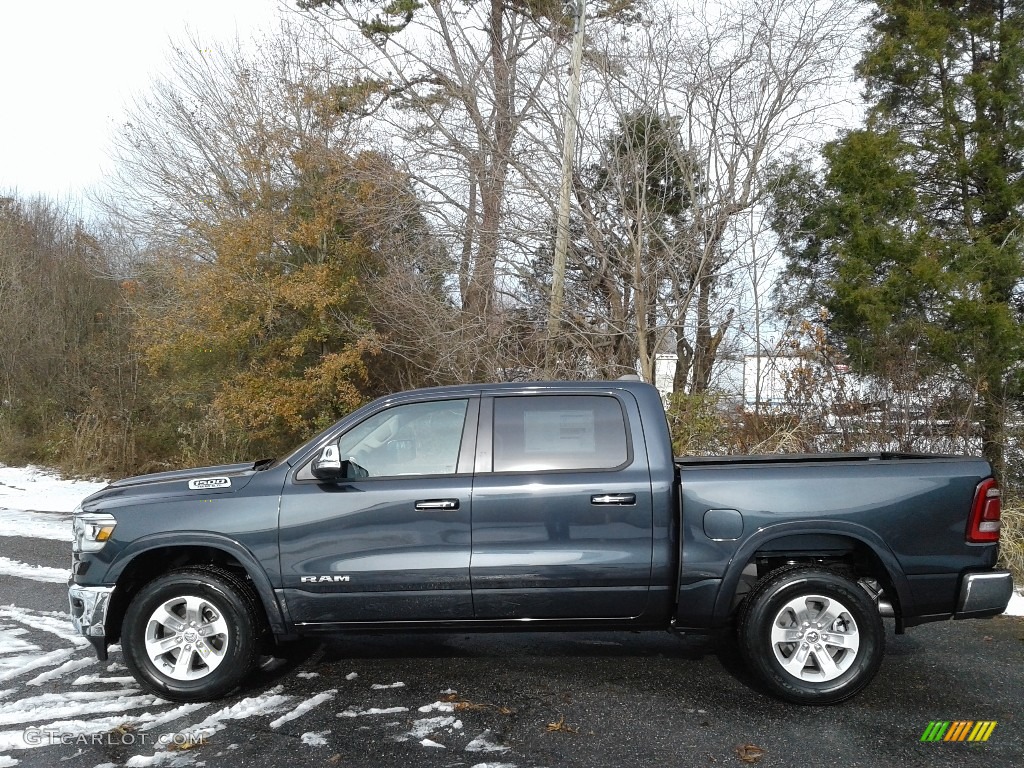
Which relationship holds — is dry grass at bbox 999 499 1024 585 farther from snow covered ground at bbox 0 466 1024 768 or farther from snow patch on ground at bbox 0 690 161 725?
snow patch on ground at bbox 0 690 161 725

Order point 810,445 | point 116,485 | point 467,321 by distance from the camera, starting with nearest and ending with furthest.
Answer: point 116,485, point 810,445, point 467,321

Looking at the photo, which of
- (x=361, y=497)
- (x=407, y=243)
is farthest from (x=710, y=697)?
(x=407, y=243)

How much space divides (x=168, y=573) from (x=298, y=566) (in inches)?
32.0

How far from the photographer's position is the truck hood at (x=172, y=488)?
4969 millimetres

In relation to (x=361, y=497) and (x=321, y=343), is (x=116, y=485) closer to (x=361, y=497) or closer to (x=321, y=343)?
(x=361, y=497)

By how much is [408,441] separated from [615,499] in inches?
51.6

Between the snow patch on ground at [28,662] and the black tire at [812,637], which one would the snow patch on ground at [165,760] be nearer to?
the snow patch on ground at [28,662]

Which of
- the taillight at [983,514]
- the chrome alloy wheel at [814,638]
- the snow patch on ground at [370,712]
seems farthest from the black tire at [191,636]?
the taillight at [983,514]

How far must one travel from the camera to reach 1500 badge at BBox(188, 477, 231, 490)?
197 inches

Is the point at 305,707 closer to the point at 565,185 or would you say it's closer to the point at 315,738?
the point at 315,738

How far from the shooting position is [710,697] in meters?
4.82

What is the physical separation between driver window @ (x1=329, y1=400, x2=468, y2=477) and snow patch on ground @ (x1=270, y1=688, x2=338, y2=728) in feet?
4.24

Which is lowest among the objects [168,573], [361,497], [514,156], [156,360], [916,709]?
[916,709]

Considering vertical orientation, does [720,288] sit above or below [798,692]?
above
